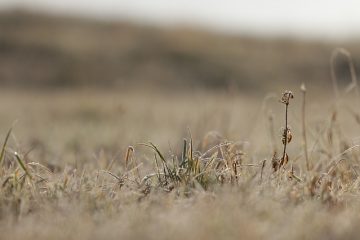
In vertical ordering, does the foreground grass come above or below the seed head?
below

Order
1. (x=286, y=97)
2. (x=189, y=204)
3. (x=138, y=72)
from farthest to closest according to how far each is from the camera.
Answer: (x=138, y=72) < (x=286, y=97) < (x=189, y=204)

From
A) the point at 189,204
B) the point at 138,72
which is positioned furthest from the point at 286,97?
the point at 138,72

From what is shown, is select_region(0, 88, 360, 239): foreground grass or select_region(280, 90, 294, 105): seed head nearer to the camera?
select_region(0, 88, 360, 239): foreground grass

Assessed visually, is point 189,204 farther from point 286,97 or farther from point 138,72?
point 138,72

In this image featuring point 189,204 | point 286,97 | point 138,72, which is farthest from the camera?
point 138,72

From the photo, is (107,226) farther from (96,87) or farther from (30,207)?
(96,87)

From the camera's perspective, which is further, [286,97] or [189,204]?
[286,97]

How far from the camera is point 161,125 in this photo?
6.27 m

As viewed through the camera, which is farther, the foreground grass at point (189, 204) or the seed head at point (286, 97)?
the seed head at point (286, 97)

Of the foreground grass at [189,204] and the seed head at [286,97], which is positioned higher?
the seed head at [286,97]

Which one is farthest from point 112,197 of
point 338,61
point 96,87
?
point 338,61

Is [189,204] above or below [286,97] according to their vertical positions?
below

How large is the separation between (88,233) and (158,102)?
687 cm

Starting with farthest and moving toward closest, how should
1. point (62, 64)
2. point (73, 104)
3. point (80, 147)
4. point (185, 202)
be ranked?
point (62, 64) → point (73, 104) → point (80, 147) → point (185, 202)
